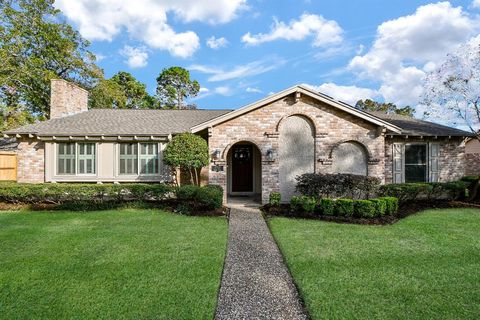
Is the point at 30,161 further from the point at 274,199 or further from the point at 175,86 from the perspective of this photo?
the point at 175,86

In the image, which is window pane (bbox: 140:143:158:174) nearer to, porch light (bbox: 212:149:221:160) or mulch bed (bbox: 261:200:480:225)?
porch light (bbox: 212:149:221:160)

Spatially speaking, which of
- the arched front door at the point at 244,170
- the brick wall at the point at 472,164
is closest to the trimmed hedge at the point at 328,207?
the arched front door at the point at 244,170

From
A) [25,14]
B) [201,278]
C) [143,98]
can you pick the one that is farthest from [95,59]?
[201,278]

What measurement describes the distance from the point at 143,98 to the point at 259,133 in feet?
91.0

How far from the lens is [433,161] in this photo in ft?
43.4

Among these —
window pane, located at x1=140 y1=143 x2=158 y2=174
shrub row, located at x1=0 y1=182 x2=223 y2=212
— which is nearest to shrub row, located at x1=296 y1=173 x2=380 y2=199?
shrub row, located at x1=0 y1=182 x2=223 y2=212

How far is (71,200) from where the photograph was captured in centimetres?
1102

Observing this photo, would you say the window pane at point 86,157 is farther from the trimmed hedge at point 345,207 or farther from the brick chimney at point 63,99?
the trimmed hedge at point 345,207

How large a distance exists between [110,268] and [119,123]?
1029 cm

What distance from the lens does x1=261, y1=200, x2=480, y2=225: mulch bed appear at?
8797 millimetres

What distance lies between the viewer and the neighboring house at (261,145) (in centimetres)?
1157

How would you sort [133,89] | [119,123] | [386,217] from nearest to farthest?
[386,217], [119,123], [133,89]

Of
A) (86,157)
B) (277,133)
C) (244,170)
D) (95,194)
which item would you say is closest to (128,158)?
(86,157)

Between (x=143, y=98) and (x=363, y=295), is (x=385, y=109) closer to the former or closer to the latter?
(x=143, y=98)
